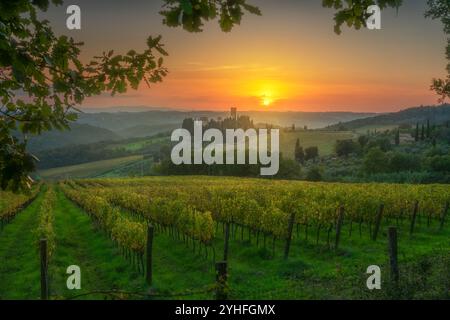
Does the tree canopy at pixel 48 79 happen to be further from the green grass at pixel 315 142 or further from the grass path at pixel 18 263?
the green grass at pixel 315 142

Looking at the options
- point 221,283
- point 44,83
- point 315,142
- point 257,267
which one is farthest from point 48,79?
point 315,142

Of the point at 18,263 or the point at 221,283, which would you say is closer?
the point at 221,283

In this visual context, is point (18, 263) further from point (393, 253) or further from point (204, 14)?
point (204, 14)

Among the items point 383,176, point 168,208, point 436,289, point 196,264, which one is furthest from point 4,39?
point 383,176

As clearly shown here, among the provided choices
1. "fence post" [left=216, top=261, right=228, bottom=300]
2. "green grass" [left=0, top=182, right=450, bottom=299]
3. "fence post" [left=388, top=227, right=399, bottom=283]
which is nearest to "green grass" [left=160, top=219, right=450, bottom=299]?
"green grass" [left=0, top=182, right=450, bottom=299]

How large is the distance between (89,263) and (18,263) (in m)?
3.56

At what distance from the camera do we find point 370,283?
40.0 ft

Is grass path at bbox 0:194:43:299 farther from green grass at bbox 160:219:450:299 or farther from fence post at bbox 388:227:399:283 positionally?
fence post at bbox 388:227:399:283

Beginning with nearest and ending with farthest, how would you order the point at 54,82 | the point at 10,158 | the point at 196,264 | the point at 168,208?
the point at 10,158 < the point at 54,82 < the point at 196,264 < the point at 168,208

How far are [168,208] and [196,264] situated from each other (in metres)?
7.15

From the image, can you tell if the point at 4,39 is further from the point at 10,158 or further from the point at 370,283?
the point at 370,283

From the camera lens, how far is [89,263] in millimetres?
21094

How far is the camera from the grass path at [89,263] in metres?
16.8

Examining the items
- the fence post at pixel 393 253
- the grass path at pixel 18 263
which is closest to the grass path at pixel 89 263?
the grass path at pixel 18 263
